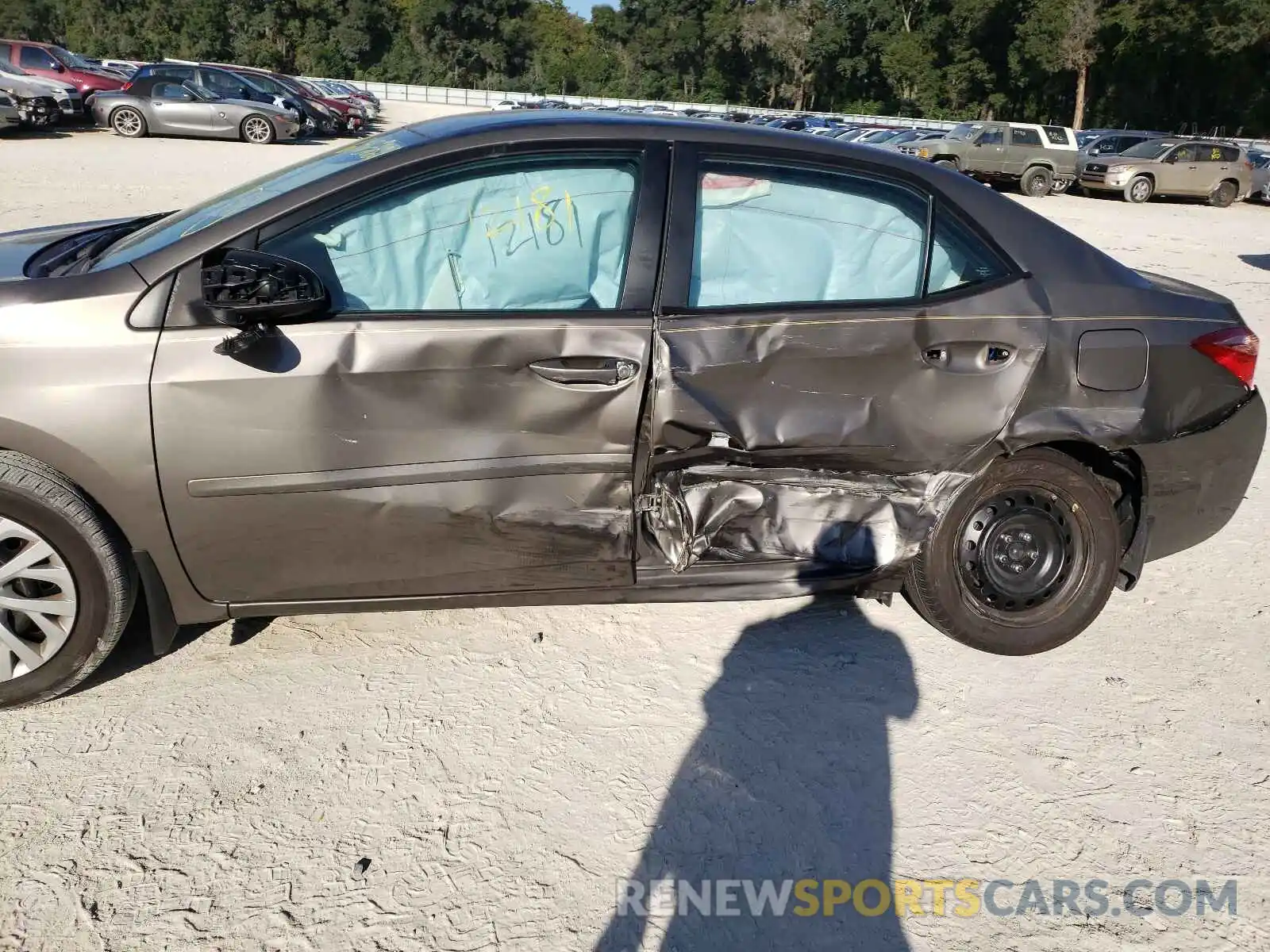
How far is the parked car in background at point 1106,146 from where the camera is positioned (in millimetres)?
23781

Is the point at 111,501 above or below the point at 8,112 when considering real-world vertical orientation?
below

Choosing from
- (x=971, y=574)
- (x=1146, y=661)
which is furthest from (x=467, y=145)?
(x=1146, y=661)

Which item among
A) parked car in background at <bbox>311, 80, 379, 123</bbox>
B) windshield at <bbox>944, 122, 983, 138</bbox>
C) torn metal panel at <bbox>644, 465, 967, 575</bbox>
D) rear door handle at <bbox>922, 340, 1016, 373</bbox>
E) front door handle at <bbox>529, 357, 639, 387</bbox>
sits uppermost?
parked car in background at <bbox>311, 80, 379, 123</bbox>

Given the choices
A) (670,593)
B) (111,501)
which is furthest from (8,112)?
(670,593)

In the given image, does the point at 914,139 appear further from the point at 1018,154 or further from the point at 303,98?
the point at 303,98

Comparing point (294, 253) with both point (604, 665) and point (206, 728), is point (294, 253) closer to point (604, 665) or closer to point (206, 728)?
point (206, 728)

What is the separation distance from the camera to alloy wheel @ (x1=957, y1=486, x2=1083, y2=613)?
11.1ft

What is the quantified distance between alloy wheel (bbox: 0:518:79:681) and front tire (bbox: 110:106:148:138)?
22.3 metres

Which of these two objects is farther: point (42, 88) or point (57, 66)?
point (57, 66)

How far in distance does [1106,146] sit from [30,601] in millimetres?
27474

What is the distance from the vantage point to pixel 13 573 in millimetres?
2746

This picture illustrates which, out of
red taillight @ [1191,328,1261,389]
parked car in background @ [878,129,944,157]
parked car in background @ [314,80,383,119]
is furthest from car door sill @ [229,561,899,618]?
parked car in background @ [314,80,383,119]

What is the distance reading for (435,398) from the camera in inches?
111

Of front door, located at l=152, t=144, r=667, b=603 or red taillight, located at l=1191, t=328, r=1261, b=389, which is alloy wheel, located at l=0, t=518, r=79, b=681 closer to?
front door, located at l=152, t=144, r=667, b=603
